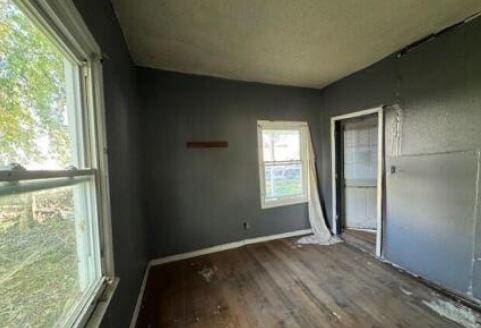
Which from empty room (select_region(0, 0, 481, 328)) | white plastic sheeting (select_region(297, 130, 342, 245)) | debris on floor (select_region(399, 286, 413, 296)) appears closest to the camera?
empty room (select_region(0, 0, 481, 328))

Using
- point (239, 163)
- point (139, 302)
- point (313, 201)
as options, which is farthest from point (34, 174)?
point (313, 201)

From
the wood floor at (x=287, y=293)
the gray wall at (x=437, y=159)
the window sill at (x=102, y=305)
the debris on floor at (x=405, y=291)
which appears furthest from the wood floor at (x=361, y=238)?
the window sill at (x=102, y=305)

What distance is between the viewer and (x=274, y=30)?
2062 millimetres

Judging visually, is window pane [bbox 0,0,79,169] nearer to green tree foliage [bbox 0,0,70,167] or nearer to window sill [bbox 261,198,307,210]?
green tree foliage [bbox 0,0,70,167]

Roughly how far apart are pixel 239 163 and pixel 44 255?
2.64 m

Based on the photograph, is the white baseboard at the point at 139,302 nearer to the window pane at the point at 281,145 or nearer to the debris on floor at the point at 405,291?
the window pane at the point at 281,145

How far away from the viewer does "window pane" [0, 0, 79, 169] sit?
621 millimetres

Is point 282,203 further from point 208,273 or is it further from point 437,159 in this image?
point 437,159

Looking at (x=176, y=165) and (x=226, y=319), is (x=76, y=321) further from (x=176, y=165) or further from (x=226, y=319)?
(x=176, y=165)

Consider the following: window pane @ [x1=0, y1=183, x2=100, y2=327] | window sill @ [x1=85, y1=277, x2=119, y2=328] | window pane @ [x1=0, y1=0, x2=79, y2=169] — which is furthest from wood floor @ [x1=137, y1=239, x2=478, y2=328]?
window pane @ [x1=0, y1=0, x2=79, y2=169]

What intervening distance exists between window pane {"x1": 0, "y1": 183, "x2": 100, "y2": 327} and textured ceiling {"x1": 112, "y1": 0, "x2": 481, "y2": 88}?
1553 millimetres

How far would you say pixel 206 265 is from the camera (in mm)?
2822

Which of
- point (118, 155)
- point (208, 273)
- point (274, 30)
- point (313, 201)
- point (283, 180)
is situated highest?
point (274, 30)

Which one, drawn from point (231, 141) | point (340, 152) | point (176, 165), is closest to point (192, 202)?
point (176, 165)
